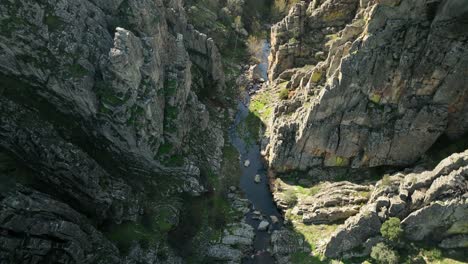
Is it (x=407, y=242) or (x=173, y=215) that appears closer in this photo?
(x=407, y=242)

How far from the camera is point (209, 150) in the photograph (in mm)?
68312

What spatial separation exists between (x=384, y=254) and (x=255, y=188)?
24.8m

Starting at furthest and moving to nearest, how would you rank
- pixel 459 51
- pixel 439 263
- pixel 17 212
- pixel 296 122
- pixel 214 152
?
pixel 214 152, pixel 296 122, pixel 459 51, pixel 439 263, pixel 17 212

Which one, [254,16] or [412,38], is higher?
[254,16]

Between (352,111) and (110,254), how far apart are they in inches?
1454

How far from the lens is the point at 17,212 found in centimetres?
3878

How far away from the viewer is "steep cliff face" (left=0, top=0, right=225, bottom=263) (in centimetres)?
4488

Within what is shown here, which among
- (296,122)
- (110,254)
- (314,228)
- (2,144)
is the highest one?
(296,122)

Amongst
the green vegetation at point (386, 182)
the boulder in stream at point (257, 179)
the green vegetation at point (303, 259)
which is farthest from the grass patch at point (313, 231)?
the boulder in stream at point (257, 179)

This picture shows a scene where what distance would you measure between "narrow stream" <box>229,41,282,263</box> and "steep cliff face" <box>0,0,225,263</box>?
916 centimetres

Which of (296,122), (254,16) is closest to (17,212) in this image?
(296,122)

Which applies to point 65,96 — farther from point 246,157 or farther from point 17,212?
point 246,157

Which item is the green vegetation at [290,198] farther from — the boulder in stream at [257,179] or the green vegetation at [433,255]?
the green vegetation at [433,255]

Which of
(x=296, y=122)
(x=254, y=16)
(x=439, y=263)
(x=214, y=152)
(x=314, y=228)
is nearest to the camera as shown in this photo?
(x=439, y=263)
